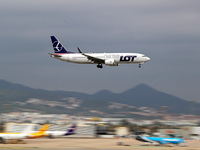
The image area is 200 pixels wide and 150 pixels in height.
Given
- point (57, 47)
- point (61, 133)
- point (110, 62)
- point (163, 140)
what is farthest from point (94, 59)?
point (163, 140)

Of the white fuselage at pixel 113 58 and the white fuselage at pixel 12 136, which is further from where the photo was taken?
the white fuselage at pixel 113 58

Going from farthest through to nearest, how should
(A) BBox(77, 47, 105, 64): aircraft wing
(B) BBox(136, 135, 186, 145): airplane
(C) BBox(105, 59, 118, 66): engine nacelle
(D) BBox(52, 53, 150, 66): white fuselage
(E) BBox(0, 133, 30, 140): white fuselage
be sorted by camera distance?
(A) BBox(77, 47, 105, 64): aircraft wing → (D) BBox(52, 53, 150, 66): white fuselage → (C) BBox(105, 59, 118, 66): engine nacelle → (E) BBox(0, 133, 30, 140): white fuselage → (B) BBox(136, 135, 186, 145): airplane

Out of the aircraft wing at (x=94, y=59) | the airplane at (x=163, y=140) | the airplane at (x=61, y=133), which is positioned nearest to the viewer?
the airplane at (x=163, y=140)

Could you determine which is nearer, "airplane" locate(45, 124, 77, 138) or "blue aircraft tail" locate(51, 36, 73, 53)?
"airplane" locate(45, 124, 77, 138)

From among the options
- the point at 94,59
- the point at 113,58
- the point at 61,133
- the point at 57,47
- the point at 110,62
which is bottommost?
the point at 61,133

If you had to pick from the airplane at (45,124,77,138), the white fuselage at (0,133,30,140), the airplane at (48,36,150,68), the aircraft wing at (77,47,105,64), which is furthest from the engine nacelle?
the white fuselage at (0,133,30,140)

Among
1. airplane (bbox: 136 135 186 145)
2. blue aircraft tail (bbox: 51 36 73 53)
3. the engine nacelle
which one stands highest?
blue aircraft tail (bbox: 51 36 73 53)

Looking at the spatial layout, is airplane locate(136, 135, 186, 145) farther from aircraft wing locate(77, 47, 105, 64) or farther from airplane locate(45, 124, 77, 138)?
aircraft wing locate(77, 47, 105, 64)

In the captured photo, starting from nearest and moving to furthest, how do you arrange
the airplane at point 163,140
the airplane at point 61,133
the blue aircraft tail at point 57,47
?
the airplane at point 163,140, the airplane at point 61,133, the blue aircraft tail at point 57,47

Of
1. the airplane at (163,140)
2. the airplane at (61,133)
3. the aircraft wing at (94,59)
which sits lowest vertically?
the airplane at (163,140)

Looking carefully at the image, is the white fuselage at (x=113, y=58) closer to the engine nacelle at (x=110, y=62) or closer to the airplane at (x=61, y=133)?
the engine nacelle at (x=110, y=62)

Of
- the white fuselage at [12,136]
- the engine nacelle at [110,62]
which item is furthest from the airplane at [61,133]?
the engine nacelle at [110,62]

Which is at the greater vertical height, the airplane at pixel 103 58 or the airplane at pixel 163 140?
the airplane at pixel 103 58

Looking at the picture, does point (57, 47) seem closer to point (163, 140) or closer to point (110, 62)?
point (110, 62)
